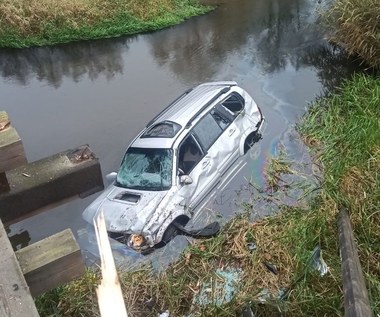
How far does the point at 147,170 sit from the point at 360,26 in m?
6.61

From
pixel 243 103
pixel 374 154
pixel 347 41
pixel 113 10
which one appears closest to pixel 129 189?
pixel 243 103

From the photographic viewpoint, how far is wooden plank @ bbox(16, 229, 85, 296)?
200 cm

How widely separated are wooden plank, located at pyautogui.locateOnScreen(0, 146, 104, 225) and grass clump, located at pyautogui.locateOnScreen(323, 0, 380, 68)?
1001 centimetres

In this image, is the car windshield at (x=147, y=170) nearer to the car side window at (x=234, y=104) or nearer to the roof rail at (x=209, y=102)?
the roof rail at (x=209, y=102)

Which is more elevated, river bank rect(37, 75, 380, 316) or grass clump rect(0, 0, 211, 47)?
grass clump rect(0, 0, 211, 47)

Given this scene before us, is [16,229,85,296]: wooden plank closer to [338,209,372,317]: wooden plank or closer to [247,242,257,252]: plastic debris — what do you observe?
[338,209,372,317]: wooden plank

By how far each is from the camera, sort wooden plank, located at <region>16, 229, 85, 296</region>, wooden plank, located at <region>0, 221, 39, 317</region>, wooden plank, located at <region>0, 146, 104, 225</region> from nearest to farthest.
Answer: wooden plank, located at <region>0, 221, 39, 317</region>
wooden plank, located at <region>16, 229, 85, 296</region>
wooden plank, located at <region>0, 146, 104, 225</region>

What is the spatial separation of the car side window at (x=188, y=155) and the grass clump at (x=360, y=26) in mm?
5506

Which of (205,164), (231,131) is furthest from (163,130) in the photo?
(231,131)

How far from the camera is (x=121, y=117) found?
1128cm

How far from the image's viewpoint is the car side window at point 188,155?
27.2 ft

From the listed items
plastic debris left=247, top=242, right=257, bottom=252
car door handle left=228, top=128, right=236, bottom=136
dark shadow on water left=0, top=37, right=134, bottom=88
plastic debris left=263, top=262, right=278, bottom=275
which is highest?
car door handle left=228, top=128, right=236, bottom=136

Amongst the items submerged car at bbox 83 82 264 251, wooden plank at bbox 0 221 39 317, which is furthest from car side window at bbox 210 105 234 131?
wooden plank at bbox 0 221 39 317

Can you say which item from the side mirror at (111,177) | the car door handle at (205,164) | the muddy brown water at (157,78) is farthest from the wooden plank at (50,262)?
the side mirror at (111,177)
